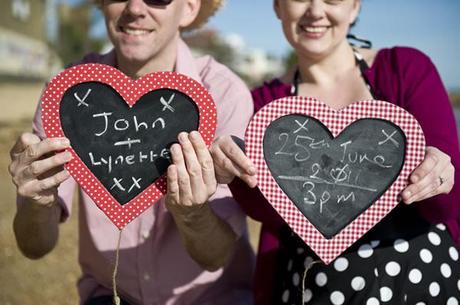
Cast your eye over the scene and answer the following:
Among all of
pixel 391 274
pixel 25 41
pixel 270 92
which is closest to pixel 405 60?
pixel 270 92

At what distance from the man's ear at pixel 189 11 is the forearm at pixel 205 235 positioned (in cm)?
87

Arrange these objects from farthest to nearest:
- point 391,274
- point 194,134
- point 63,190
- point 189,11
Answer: point 189,11 < point 63,190 < point 391,274 < point 194,134

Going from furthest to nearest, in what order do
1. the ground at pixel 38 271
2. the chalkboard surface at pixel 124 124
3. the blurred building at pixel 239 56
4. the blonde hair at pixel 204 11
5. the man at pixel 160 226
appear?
the blurred building at pixel 239 56
the ground at pixel 38 271
the blonde hair at pixel 204 11
the man at pixel 160 226
the chalkboard surface at pixel 124 124

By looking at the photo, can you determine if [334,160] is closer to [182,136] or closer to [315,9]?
[182,136]

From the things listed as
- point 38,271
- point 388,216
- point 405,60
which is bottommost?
point 38,271

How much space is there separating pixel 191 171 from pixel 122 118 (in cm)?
31

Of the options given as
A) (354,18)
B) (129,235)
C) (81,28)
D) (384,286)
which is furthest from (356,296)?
(81,28)

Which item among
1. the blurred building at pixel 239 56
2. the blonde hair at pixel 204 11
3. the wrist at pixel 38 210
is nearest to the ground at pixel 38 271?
the wrist at pixel 38 210

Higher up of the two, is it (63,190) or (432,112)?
(432,112)

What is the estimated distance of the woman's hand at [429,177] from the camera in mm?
1869

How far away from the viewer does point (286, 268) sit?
2.33 metres

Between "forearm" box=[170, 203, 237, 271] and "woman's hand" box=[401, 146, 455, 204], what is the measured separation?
2.27ft

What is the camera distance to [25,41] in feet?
108

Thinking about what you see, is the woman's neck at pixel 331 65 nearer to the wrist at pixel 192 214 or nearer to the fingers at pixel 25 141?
the wrist at pixel 192 214
